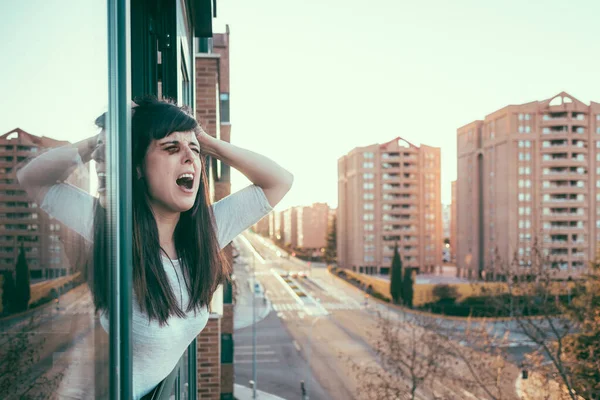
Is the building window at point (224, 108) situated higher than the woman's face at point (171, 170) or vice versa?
the building window at point (224, 108)

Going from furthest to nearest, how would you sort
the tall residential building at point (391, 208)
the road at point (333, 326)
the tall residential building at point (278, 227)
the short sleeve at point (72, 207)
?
1. the tall residential building at point (278, 227)
2. the tall residential building at point (391, 208)
3. the road at point (333, 326)
4. the short sleeve at point (72, 207)

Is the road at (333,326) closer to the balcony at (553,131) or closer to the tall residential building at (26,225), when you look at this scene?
the tall residential building at (26,225)

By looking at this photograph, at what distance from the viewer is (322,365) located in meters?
17.8

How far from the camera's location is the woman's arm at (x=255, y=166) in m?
1.15

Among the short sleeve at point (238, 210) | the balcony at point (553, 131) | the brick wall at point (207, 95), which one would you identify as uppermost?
the balcony at point (553, 131)

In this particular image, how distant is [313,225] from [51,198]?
54.0m

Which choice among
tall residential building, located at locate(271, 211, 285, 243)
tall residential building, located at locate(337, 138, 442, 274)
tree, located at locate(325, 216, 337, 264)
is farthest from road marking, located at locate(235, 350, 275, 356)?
tall residential building, located at locate(271, 211, 285, 243)

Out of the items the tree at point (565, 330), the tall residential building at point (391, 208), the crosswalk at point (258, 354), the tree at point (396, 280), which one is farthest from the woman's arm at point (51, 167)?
the tall residential building at point (391, 208)

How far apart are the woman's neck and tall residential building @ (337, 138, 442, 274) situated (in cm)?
3531

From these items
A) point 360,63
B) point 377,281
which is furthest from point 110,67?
point 377,281

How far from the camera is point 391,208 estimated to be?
37.7m

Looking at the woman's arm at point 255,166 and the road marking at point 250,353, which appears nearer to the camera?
the woman's arm at point 255,166

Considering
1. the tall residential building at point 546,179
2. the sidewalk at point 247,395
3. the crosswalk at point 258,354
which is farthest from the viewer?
the tall residential building at point 546,179

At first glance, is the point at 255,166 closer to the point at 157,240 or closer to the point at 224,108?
the point at 157,240
